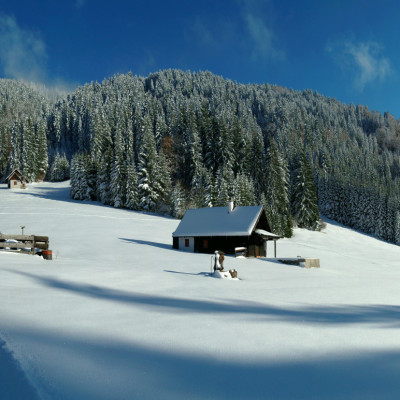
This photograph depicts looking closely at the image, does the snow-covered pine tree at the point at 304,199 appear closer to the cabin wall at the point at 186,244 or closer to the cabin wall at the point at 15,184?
the cabin wall at the point at 186,244

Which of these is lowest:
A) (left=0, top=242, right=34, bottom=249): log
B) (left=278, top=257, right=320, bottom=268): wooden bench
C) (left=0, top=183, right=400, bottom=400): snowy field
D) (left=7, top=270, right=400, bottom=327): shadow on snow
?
(left=278, top=257, right=320, bottom=268): wooden bench

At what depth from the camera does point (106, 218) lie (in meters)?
53.0

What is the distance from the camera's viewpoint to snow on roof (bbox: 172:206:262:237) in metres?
35.0

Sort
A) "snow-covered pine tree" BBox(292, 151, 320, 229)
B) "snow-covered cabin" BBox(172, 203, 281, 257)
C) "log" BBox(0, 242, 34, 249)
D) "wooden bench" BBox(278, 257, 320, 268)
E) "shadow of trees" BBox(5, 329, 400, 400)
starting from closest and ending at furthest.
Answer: "shadow of trees" BBox(5, 329, 400, 400), "log" BBox(0, 242, 34, 249), "wooden bench" BBox(278, 257, 320, 268), "snow-covered cabin" BBox(172, 203, 281, 257), "snow-covered pine tree" BBox(292, 151, 320, 229)

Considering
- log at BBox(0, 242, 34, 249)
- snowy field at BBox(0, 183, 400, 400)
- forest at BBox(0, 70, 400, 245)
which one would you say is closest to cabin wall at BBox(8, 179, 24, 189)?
forest at BBox(0, 70, 400, 245)

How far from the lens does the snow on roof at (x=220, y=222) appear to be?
3497 cm

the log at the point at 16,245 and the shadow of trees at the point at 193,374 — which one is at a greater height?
the log at the point at 16,245

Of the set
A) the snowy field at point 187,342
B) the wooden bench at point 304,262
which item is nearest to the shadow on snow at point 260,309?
the snowy field at point 187,342

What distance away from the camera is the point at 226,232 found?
35031 mm

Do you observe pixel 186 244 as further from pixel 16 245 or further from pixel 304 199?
pixel 304 199

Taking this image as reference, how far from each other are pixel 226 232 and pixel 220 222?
2.16m

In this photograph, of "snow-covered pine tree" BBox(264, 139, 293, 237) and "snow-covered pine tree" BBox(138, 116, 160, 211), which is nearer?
"snow-covered pine tree" BBox(264, 139, 293, 237)

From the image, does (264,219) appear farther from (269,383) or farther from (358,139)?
(358,139)

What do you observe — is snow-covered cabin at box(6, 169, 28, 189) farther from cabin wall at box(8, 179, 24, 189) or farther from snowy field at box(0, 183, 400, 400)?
snowy field at box(0, 183, 400, 400)
